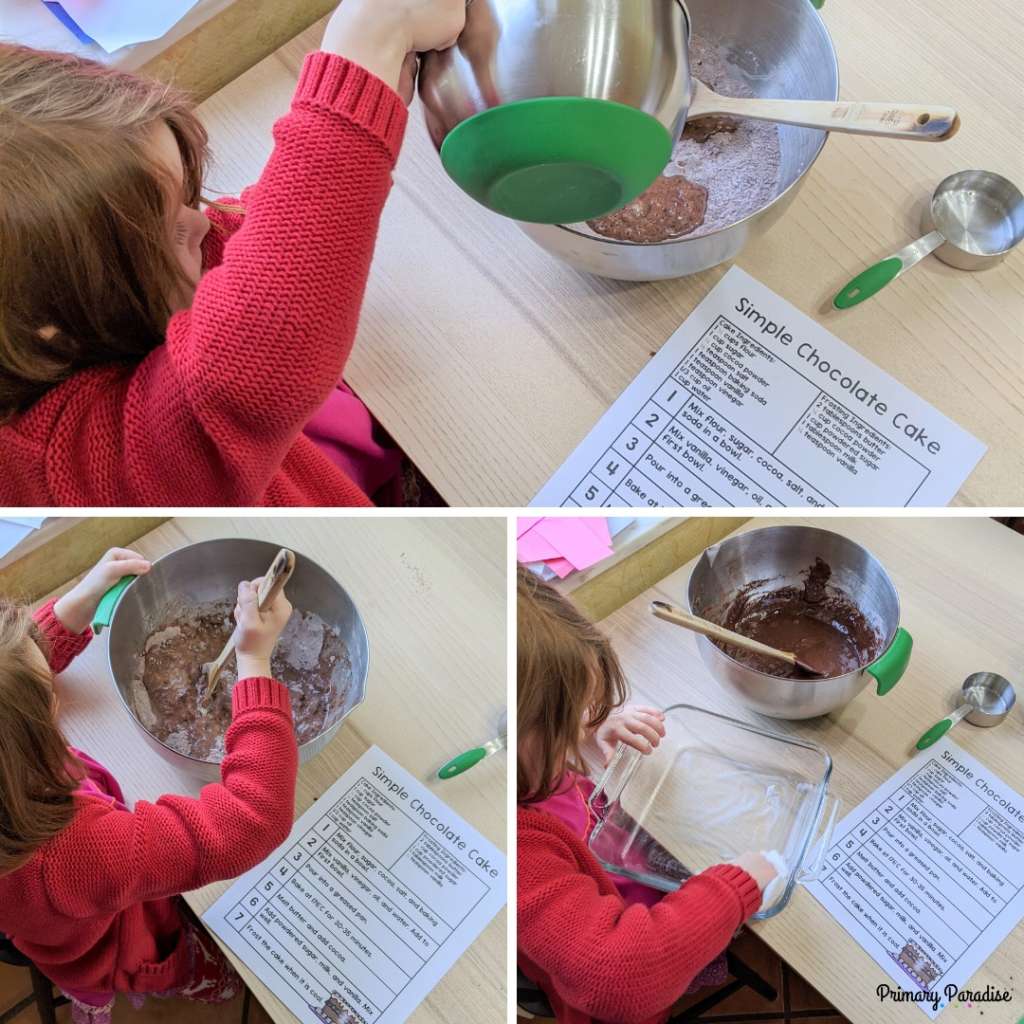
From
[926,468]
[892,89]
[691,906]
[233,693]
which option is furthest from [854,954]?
[892,89]

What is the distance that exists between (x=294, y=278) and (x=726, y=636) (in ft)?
1.43

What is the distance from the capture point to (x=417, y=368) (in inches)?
33.8

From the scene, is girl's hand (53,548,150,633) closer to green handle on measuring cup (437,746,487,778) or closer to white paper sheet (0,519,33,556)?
white paper sheet (0,519,33,556)

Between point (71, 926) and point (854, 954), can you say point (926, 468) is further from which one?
point (71, 926)

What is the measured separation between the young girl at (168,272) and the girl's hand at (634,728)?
1.18 ft

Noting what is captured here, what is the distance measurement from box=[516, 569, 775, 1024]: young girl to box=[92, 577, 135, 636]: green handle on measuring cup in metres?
0.32

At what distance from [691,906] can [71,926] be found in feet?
1.62

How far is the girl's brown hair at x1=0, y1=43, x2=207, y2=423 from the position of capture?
0.67m

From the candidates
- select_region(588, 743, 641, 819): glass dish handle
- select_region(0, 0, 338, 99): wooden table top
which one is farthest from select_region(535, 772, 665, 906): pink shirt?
select_region(0, 0, 338, 99): wooden table top

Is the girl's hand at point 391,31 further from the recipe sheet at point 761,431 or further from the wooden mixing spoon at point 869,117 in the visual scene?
the recipe sheet at point 761,431

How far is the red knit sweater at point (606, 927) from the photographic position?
77 centimetres

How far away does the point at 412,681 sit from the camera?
0.91 meters

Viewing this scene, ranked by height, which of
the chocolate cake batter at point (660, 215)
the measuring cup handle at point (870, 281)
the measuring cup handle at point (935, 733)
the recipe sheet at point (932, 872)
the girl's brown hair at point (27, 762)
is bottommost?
the girl's brown hair at point (27, 762)

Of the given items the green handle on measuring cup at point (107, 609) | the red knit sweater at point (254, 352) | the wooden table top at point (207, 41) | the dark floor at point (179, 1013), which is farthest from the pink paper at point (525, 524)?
the dark floor at point (179, 1013)
